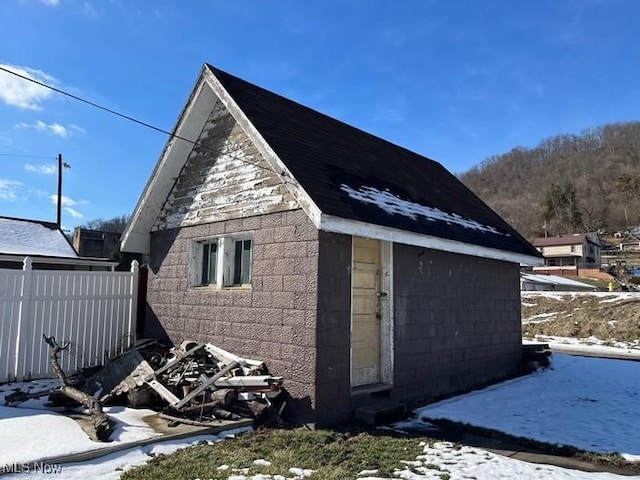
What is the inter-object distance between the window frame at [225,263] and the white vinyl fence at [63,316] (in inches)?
69.9

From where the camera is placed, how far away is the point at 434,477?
4.48 metres

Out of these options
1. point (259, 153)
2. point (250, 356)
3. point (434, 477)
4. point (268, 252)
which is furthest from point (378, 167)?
point (434, 477)

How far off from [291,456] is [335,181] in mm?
3998

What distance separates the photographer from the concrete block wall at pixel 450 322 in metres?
7.71

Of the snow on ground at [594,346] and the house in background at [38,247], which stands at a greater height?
the house in background at [38,247]

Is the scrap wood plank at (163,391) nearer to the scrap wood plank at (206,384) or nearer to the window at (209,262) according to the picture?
the scrap wood plank at (206,384)

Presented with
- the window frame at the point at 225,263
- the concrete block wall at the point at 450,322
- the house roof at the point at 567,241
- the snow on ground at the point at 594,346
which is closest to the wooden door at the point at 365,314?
the concrete block wall at the point at 450,322

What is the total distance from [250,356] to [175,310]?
2.36m

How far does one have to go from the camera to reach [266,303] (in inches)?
274

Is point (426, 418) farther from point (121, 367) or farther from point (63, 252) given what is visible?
point (63, 252)

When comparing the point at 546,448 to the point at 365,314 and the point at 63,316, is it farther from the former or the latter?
the point at 63,316

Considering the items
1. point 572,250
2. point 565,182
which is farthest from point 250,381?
point 565,182

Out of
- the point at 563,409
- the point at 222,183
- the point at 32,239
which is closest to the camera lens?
the point at 563,409

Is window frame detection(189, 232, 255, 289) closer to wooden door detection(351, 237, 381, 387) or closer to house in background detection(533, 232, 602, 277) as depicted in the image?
wooden door detection(351, 237, 381, 387)
